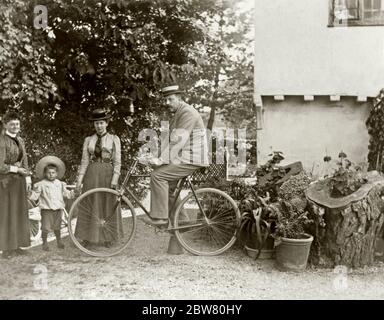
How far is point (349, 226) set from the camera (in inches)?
205

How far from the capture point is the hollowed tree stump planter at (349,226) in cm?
519

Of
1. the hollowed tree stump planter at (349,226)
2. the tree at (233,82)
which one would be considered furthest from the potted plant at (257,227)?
the tree at (233,82)

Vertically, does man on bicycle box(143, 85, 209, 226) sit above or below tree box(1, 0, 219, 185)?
below

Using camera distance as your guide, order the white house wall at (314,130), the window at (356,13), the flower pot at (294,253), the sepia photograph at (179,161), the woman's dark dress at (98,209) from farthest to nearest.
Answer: the white house wall at (314,130), the window at (356,13), the woman's dark dress at (98,209), the flower pot at (294,253), the sepia photograph at (179,161)

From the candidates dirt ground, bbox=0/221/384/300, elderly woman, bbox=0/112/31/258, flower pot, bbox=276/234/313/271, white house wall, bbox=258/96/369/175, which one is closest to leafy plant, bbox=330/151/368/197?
flower pot, bbox=276/234/313/271

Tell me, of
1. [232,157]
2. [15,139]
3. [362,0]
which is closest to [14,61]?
[15,139]

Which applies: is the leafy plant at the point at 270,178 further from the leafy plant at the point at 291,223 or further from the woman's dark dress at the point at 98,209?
the woman's dark dress at the point at 98,209

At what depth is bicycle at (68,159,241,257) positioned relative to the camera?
572cm

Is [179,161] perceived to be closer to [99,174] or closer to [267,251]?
[99,174]

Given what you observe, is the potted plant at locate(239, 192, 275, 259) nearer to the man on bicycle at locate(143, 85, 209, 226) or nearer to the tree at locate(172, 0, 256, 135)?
the man on bicycle at locate(143, 85, 209, 226)

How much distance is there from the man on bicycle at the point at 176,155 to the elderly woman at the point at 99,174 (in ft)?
2.03

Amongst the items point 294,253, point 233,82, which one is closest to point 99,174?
point 294,253

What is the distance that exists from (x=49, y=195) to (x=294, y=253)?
323 cm

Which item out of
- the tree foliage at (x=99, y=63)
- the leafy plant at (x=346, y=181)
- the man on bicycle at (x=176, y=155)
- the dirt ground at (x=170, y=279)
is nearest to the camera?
the dirt ground at (x=170, y=279)
